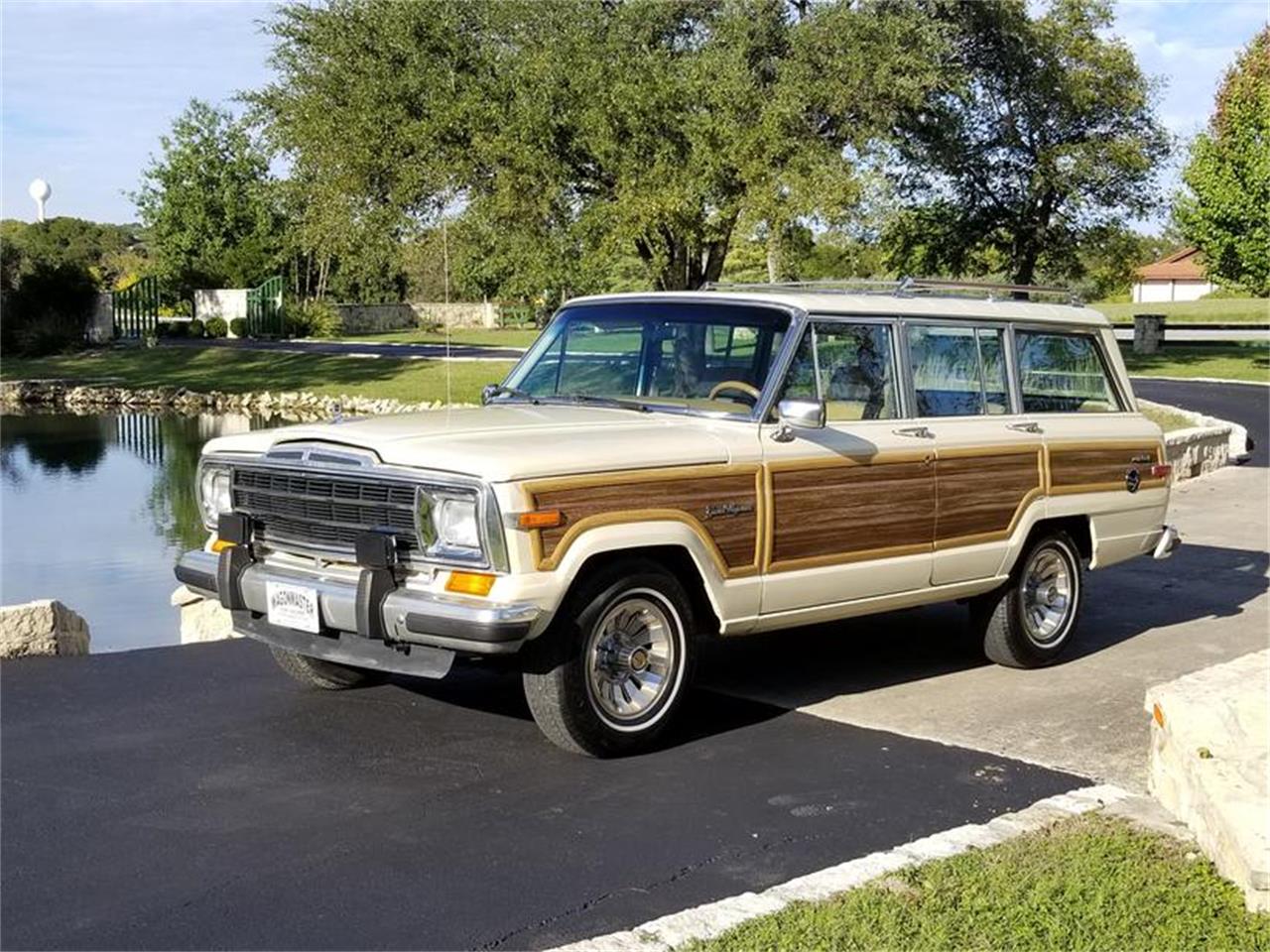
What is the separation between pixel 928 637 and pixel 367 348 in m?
39.6

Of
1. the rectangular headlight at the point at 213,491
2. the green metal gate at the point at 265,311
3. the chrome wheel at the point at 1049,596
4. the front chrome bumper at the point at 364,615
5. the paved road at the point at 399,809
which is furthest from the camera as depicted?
the green metal gate at the point at 265,311

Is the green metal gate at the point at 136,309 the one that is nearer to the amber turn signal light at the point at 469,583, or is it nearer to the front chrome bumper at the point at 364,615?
the front chrome bumper at the point at 364,615

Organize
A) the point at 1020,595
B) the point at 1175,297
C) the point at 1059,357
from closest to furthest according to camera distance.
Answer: the point at 1020,595 → the point at 1059,357 → the point at 1175,297

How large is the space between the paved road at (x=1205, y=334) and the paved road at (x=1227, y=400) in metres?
14.7

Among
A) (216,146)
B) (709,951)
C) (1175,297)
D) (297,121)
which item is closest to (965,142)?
(297,121)

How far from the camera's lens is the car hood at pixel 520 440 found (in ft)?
19.1

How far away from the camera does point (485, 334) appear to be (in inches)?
2373

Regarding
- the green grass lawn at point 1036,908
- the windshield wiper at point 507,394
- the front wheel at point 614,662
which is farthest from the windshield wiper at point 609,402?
the green grass lawn at point 1036,908

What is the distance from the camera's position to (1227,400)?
28.7 meters

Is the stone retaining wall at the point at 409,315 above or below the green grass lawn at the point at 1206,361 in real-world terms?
above

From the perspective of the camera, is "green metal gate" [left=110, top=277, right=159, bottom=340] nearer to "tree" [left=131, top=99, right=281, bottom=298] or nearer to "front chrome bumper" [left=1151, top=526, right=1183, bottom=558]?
"tree" [left=131, top=99, right=281, bottom=298]

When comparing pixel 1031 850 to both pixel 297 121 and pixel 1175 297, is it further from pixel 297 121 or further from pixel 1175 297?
pixel 1175 297

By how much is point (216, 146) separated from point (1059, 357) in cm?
6113

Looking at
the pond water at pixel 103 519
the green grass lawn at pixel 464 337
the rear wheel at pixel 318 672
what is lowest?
the pond water at pixel 103 519
